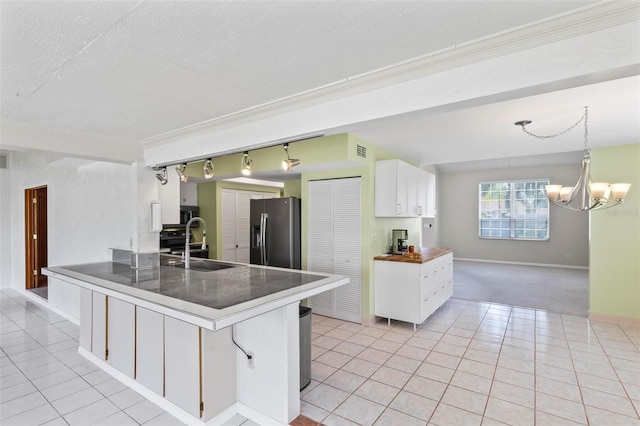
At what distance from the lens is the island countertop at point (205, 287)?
1773 millimetres

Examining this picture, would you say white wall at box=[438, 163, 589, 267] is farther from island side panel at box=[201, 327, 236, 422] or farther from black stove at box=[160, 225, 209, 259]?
island side panel at box=[201, 327, 236, 422]

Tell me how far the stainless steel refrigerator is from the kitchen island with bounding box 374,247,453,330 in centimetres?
125

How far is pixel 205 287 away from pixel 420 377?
2.01m

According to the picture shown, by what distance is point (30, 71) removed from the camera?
5.99 feet

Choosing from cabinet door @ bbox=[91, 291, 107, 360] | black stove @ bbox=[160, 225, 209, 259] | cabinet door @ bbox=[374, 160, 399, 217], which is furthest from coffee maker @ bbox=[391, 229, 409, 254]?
cabinet door @ bbox=[91, 291, 107, 360]

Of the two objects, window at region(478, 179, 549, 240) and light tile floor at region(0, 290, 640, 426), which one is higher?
window at region(478, 179, 549, 240)

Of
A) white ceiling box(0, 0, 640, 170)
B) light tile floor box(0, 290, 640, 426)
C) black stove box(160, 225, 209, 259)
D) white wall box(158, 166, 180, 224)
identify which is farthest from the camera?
black stove box(160, 225, 209, 259)

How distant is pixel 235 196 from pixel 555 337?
5484 mm

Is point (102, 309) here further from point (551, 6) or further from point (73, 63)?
point (551, 6)

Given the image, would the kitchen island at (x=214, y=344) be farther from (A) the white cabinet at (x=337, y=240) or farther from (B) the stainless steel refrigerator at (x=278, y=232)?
(B) the stainless steel refrigerator at (x=278, y=232)

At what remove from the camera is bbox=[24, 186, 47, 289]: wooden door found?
580 cm

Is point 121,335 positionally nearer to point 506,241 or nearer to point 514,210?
point 506,241

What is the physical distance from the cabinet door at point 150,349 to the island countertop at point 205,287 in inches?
11.1

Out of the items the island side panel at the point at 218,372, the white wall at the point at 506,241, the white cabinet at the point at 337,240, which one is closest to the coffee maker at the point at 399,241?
the white cabinet at the point at 337,240
